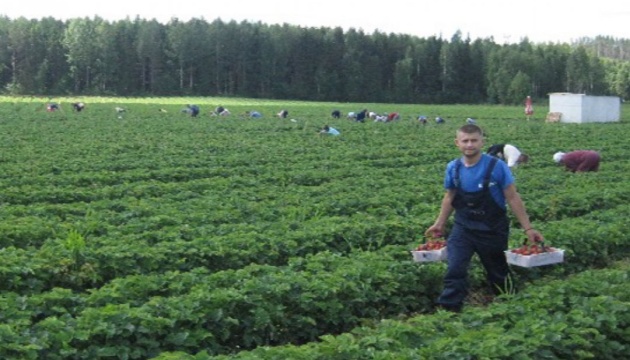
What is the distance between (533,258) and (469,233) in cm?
63

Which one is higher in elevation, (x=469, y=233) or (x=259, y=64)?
(x=259, y=64)

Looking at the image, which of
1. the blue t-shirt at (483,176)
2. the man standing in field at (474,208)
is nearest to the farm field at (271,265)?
the man standing in field at (474,208)

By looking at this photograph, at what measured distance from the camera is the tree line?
326ft

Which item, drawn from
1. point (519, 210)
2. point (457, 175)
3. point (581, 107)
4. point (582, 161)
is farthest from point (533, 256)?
point (581, 107)

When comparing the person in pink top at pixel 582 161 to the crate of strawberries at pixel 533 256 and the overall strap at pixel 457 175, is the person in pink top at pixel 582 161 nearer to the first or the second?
the crate of strawberries at pixel 533 256

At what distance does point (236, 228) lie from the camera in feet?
35.1

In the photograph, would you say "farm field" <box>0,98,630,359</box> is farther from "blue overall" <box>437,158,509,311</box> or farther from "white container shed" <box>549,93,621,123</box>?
"white container shed" <box>549,93,621,123</box>

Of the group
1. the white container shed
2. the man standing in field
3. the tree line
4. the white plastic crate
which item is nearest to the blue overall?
the man standing in field

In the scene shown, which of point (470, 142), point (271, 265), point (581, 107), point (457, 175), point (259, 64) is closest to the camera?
point (470, 142)

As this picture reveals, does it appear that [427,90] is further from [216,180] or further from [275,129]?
[216,180]

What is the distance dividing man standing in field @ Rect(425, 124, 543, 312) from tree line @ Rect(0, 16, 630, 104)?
3597 inches

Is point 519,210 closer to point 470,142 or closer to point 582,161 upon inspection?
point 470,142

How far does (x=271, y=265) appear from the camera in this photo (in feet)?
30.3

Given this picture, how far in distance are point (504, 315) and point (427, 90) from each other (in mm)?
104508
